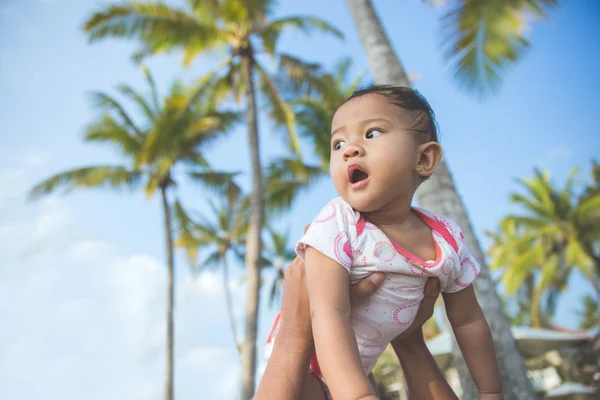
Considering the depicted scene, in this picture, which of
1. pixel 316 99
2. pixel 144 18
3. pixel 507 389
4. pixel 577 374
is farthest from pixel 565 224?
pixel 507 389

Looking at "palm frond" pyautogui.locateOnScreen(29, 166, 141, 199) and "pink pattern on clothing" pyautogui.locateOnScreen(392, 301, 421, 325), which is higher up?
"palm frond" pyautogui.locateOnScreen(29, 166, 141, 199)

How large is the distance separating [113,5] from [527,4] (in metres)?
8.70

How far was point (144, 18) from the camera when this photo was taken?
10.9m

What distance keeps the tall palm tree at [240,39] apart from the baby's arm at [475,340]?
8.55 m

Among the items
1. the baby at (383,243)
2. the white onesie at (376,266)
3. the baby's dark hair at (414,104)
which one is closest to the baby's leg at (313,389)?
the baby at (383,243)

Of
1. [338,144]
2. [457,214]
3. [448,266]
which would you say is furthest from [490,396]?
[457,214]

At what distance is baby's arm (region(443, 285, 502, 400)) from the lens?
140 cm

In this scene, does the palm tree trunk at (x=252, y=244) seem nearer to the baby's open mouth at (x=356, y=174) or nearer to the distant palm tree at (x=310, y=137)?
the distant palm tree at (x=310, y=137)

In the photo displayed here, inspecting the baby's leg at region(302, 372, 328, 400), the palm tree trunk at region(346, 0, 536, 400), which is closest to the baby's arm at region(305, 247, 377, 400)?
the baby's leg at region(302, 372, 328, 400)

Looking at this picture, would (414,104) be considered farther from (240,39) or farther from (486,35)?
(240,39)

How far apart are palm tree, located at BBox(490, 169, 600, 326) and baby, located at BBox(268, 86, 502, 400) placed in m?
18.8

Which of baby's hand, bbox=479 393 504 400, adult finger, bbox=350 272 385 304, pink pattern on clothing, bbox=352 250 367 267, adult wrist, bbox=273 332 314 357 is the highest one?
pink pattern on clothing, bbox=352 250 367 267

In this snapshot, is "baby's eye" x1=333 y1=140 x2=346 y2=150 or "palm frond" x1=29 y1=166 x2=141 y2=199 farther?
"palm frond" x1=29 y1=166 x2=141 y2=199

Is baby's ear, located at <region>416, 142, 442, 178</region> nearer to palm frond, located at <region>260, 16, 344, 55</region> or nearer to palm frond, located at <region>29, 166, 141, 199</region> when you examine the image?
palm frond, located at <region>260, 16, 344, 55</region>
